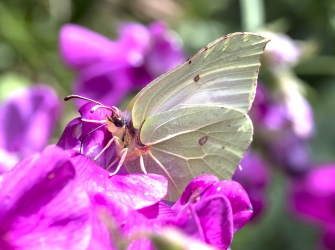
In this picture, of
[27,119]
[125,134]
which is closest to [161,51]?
[27,119]

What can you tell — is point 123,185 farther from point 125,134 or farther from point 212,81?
point 212,81

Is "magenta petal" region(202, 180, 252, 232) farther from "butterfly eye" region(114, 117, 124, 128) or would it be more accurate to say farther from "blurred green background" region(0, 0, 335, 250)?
"blurred green background" region(0, 0, 335, 250)

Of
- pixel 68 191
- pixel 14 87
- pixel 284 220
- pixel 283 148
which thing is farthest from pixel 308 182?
pixel 68 191

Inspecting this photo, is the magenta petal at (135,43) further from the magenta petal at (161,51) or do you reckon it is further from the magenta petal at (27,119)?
the magenta petal at (27,119)

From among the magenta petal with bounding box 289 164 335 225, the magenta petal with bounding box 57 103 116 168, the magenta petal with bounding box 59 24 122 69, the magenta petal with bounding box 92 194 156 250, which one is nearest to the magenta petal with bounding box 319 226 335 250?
the magenta petal with bounding box 289 164 335 225

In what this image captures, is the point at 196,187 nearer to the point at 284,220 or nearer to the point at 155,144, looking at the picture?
the point at 155,144

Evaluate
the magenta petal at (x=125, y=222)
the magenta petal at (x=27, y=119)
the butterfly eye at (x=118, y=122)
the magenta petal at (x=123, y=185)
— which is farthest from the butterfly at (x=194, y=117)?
the magenta petal at (x=27, y=119)
